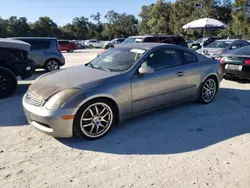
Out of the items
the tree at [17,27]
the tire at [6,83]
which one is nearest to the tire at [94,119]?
the tire at [6,83]

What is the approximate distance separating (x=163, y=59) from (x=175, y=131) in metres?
1.46

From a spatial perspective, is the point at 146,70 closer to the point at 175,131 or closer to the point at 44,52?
the point at 175,131

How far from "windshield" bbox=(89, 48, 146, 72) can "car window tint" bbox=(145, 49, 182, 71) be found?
0.73 feet

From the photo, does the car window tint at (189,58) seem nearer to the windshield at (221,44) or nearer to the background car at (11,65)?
the background car at (11,65)

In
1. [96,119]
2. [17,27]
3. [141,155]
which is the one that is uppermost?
[17,27]

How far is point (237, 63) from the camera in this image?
7.95m

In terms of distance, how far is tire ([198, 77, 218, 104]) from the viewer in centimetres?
573

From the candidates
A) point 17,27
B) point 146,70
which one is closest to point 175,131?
point 146,70

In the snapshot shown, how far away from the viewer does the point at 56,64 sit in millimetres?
11852

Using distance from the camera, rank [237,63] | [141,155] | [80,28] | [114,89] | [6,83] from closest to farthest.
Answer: [141,155] < [114,89] < [6,83] < [237,63] < [80,28]

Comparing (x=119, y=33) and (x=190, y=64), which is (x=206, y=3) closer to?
(x=119, y=33)

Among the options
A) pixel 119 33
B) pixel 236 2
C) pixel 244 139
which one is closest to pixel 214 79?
pixel 244 139

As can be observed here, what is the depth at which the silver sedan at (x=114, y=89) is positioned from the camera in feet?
12.4

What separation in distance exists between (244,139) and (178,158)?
4.23 feet
